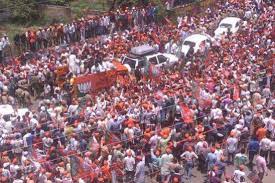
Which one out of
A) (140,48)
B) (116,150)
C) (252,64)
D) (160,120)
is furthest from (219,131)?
(140,48)

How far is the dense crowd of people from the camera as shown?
16.9 m

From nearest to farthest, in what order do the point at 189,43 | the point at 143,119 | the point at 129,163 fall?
the point at 129,163, the point at 143,119, the point at 189,43

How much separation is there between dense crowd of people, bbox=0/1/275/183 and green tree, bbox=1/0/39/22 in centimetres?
714

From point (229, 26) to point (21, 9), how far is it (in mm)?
12144

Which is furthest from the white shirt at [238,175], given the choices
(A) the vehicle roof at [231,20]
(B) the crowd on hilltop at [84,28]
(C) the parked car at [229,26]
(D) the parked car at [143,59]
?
(A) the vehicle roof at [231,20]

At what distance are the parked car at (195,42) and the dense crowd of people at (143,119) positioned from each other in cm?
57

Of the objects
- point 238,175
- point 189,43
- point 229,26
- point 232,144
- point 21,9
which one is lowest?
point 238,175

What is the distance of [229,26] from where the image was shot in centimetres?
3005

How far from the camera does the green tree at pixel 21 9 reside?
33.6m

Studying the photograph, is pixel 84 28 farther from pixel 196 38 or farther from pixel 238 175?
pixel 238 175

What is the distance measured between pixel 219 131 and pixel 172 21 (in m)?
15.7

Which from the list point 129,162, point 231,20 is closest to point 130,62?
point 231,20

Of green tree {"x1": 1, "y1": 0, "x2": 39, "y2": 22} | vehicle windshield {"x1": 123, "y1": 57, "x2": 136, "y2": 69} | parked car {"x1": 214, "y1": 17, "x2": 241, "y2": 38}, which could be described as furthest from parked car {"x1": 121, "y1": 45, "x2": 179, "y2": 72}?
green tree {"x1": 1, "y1": 0, "x2": 39, "y2": 22}

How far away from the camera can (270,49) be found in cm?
2555
